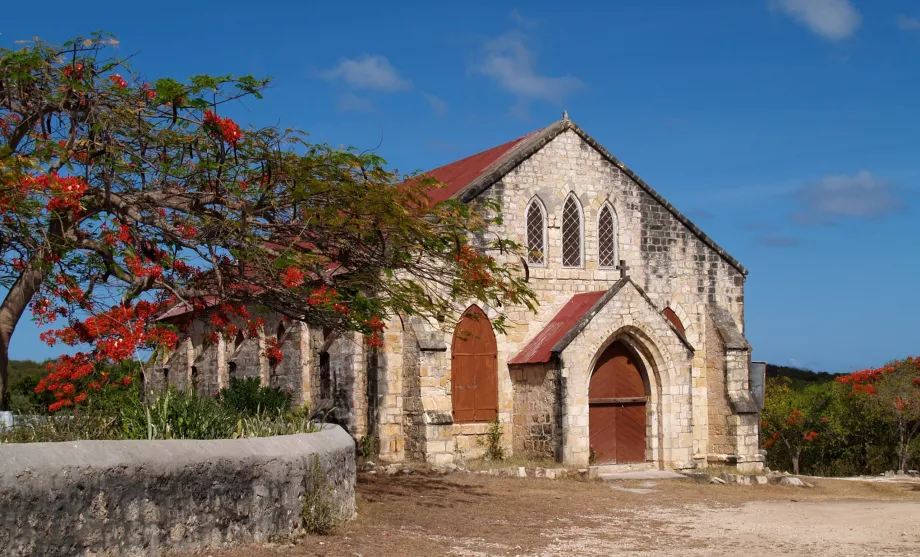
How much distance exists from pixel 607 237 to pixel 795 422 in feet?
32.8

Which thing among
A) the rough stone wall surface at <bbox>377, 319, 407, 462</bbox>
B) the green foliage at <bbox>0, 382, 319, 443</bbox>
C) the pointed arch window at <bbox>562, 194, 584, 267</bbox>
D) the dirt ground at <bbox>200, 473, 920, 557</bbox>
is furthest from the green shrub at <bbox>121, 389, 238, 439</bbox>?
the pointed arch window at <bbox>562, 194, 584, 267</bbox>

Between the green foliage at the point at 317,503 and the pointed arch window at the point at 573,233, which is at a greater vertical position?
the pointed arch window at the point at 573,233

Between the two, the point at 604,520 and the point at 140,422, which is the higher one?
the point at 140,422

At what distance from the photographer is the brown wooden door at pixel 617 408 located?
24.0 m

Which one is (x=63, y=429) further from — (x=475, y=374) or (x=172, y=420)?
(x=475, y=374)

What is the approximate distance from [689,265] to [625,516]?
454 inches

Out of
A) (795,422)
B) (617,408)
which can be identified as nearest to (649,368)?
(617,408)

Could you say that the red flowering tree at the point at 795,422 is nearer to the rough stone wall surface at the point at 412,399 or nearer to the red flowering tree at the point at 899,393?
the red flowering tree at the point at 899,393

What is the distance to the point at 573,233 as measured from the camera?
2508 centimetres

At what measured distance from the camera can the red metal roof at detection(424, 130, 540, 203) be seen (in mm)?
25156

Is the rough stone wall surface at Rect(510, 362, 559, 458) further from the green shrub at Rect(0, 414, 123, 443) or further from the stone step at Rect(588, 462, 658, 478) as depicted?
the green shrub at Rect(0, 414, 123, 443)

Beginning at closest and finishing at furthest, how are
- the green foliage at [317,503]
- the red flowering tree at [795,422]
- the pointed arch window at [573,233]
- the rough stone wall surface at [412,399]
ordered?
1. the green foliage at [317,503]
2. the rough stone wall surface at [412,399]
3. the pointed arch window at [573,233]
4. the red flowering tree at [795,422]

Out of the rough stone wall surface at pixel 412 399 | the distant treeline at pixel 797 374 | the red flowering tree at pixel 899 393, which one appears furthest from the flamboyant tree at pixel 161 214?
the distant treeline at pixel 797 374

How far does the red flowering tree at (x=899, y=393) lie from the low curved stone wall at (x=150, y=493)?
21.6m
